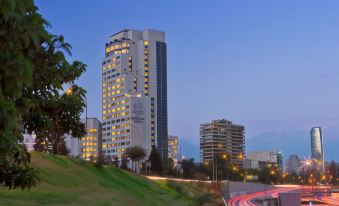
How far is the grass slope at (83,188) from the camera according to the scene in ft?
136

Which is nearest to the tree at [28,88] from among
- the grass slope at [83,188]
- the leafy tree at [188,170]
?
the grass slope at [83,188]

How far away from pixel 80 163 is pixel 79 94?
68.0 m

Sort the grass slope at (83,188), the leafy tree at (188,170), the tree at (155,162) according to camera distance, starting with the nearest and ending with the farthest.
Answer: the grass slope at (83,188) < the tree at (155,162) < the leafy tree at (188,170)

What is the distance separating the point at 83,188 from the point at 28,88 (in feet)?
171

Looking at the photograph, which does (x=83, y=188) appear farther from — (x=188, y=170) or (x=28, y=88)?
(x=188, y=170)

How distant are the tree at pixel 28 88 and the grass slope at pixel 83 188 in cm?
2470

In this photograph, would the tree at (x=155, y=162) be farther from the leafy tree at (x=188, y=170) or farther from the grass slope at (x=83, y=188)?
the grass slope at (x=83, y=188)

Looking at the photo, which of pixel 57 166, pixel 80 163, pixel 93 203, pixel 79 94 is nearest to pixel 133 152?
pixel 80 163

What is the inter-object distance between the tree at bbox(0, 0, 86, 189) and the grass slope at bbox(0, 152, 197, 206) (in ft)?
81.0

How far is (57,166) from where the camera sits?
6812 centimetres

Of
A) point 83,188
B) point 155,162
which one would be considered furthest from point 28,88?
point 155,162

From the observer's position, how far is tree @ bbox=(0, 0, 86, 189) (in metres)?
5.71

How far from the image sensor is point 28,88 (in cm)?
838

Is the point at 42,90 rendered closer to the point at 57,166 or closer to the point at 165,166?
the point at 57,166
